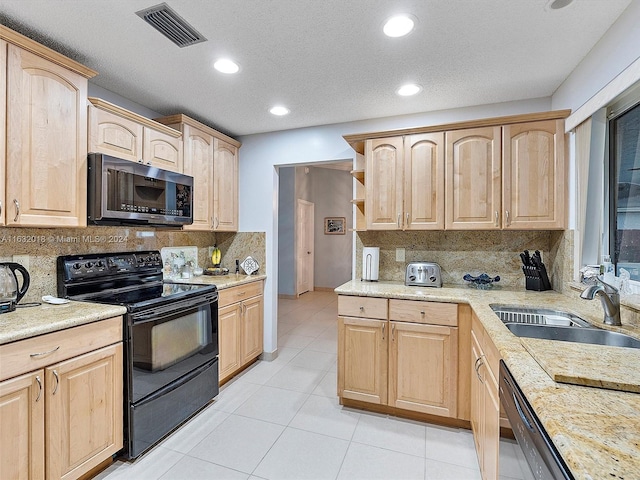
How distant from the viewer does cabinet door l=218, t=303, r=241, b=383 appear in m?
2.74

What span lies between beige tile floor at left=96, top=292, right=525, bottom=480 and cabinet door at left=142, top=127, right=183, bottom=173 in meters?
1.97

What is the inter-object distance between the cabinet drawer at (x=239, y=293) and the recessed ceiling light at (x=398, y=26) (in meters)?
2.20

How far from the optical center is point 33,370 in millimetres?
1446

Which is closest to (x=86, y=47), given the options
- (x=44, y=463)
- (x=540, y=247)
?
(x=44, y=463)

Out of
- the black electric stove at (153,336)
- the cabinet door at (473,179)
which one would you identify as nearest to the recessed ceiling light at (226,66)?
the black electric stove at (153,336)

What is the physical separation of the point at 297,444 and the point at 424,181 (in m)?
2.12

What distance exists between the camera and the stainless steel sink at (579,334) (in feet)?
4.62

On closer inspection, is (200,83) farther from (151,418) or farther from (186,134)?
(151,418)

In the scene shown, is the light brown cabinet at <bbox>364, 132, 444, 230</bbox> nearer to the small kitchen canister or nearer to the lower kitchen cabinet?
the small kitchen canister

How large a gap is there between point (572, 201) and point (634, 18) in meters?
1.10

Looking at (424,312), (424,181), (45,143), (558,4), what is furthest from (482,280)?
(45,143)

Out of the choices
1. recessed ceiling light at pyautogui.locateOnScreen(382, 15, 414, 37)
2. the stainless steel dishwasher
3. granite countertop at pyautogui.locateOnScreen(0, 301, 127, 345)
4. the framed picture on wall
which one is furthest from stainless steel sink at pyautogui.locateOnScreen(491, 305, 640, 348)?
the framed picture on wall

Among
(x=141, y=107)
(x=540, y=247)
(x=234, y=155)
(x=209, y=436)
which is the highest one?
(x=141, y=107)

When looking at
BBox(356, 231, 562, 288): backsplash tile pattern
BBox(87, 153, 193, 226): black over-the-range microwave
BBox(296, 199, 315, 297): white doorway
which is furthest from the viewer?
BBox(296, 199, 315, 297): white doorway
